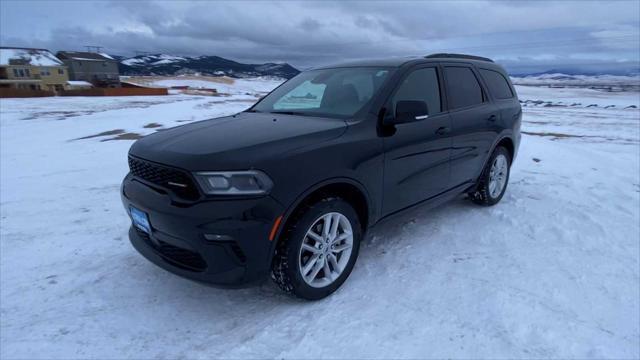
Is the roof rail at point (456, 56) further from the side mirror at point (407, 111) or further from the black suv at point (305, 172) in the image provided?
the side mirror at point (407, 111)

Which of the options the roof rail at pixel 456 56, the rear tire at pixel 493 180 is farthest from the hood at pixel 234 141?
the rear tire at pixel 493 180

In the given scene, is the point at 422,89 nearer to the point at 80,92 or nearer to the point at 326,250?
the point at 326,250

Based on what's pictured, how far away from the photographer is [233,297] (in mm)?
2988

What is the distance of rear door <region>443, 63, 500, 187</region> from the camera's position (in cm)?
411

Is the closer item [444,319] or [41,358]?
[41,358]

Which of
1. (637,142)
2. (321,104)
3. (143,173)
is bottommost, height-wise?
(637,142)

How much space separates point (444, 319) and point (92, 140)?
9.08 m

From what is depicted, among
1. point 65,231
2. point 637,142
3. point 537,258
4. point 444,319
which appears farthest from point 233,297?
point 637,142

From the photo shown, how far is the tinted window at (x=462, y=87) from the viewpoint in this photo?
4.14 m

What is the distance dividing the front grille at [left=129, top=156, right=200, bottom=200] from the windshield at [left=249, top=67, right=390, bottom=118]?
1.39 m

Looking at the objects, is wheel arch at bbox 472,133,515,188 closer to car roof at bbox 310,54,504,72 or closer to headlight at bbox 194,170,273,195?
car roof at bbox 310,54,504,72

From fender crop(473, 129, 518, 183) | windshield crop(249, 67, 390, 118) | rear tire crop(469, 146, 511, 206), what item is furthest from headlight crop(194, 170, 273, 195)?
rear tire crop(469, 146, 511, 206)

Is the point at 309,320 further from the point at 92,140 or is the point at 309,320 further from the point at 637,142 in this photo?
the point at 637,142

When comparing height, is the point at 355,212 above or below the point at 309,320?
above
